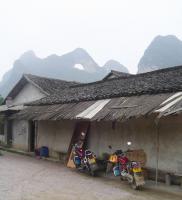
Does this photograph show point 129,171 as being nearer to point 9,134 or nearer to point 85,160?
point 85,160

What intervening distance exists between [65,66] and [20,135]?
77428 mm

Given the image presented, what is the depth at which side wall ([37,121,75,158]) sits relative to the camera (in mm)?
16375

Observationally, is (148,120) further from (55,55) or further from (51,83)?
(55,55)

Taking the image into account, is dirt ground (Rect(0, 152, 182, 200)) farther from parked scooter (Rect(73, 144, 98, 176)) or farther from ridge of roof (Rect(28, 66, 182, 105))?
ridge of roof (Rect(28, 66, 182, 105))

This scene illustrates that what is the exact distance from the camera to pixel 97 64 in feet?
347

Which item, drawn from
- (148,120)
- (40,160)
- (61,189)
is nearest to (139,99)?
(148,120)

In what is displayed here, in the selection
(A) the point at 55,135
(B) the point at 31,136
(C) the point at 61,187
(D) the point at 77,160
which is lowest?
(C) the point at 61,187

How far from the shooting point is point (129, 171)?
10.9m

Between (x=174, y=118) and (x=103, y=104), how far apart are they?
3.53m

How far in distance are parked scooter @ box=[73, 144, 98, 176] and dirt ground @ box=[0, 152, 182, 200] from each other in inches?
11.9

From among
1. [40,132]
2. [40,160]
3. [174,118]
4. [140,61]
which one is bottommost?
[40,160]

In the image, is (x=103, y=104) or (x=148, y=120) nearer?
(x=148, y=120)

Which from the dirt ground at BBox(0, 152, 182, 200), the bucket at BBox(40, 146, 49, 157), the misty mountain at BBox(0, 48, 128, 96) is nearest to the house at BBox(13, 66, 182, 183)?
the bucket at BBox(40, 146, 49, 157)

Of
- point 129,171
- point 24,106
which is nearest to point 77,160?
point 129,171
